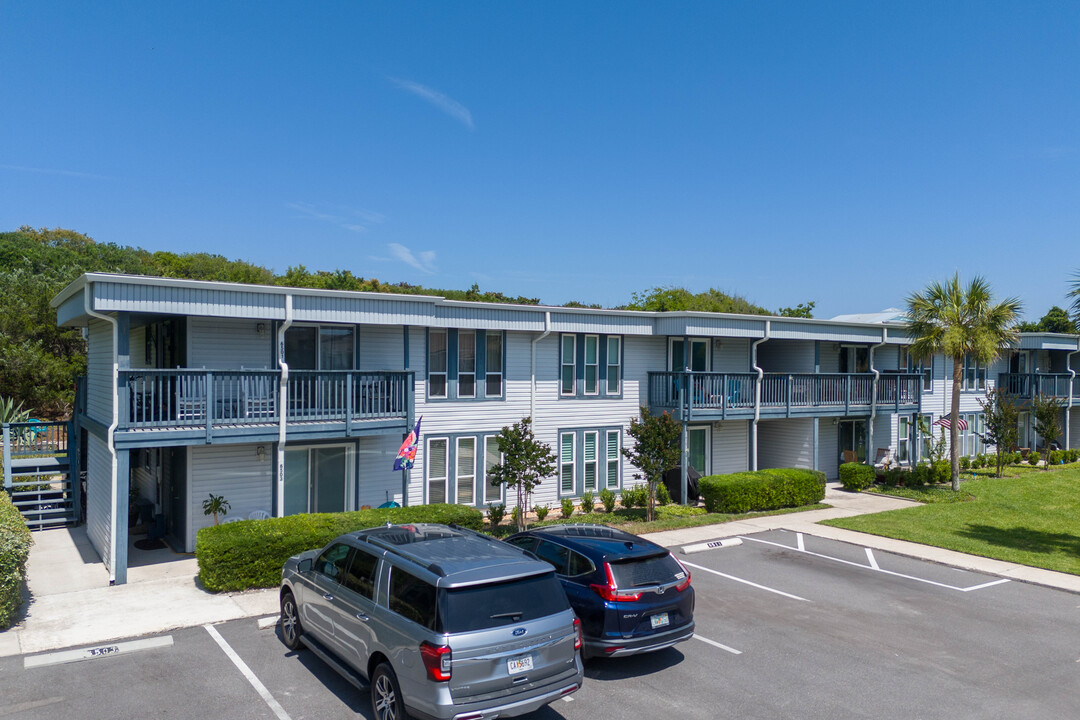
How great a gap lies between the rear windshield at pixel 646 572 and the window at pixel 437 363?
958 centimetres

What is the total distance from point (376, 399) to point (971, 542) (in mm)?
14120

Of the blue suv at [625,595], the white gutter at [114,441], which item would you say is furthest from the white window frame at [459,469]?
the blue suv at [625,595]

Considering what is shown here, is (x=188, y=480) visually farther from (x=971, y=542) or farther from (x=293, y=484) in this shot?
(x=971, y=542)

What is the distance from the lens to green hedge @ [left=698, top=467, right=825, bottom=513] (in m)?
19.9

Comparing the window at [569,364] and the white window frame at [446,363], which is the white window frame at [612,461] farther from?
the white window frame at [446,363]

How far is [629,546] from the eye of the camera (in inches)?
381

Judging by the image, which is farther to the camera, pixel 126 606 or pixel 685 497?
pixel 685 497

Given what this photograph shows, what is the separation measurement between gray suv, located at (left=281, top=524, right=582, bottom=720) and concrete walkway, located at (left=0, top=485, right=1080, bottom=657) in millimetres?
4135

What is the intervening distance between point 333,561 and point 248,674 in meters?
1.81

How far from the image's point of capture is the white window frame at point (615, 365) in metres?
21.0

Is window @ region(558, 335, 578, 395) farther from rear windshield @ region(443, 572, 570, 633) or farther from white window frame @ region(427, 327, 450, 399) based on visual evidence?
rear windshield @ region(443, 572, 570, 633)

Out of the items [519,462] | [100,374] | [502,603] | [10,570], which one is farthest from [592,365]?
[10,570]

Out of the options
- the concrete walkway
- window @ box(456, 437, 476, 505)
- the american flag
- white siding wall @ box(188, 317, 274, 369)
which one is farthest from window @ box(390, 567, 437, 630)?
the american flag

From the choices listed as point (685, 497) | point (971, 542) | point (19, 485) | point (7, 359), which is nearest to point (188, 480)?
point (19, 485)
